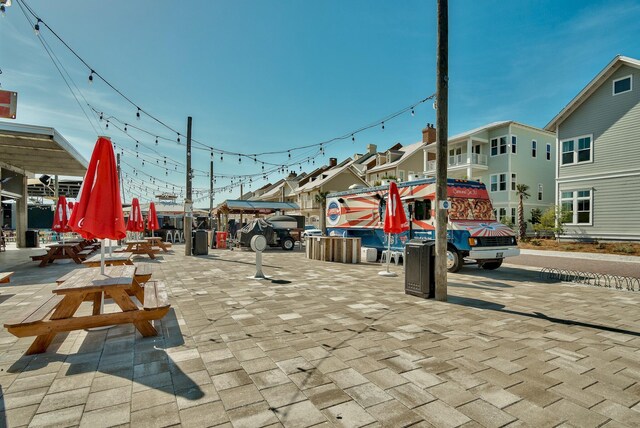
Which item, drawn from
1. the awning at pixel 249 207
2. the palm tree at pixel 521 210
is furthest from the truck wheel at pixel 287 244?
the palm tree at pixel 521 210

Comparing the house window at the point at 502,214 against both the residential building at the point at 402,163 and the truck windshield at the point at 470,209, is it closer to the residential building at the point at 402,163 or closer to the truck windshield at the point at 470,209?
the residential building at the point at 402,163

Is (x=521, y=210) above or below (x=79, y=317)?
above

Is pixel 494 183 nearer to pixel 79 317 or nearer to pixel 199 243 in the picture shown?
pixel 199 243

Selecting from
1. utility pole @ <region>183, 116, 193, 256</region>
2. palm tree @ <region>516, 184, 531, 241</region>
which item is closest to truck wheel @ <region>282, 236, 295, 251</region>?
utility pole @ <region>183, 116, 193, 256</region>

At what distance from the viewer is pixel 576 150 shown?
20.6 meters

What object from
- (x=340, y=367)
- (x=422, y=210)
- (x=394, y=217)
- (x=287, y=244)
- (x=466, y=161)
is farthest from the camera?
(x=466, y=161)

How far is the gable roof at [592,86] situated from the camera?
18.0m

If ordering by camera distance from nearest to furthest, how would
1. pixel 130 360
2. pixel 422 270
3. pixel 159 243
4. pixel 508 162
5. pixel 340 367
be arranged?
1. pixel 340 367
2. pixel 130 360
3. pixel 422 270
4. pixel 159 243
5. pixel 508 162

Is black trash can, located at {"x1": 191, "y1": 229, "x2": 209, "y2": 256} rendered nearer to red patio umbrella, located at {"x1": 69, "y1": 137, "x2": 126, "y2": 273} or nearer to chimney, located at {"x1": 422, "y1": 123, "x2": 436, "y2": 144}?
red patio umbrella, located at {"x1": 69, "y1": 137, "x2": 126, "y2": 273}

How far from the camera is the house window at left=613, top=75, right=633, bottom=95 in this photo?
18.3 m

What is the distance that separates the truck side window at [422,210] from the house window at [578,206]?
14.1 metres

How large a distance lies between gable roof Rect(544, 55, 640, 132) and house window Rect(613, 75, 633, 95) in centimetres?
62

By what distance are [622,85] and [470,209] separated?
Result: 15.8 metres

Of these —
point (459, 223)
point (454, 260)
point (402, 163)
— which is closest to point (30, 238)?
point (454, 260)
